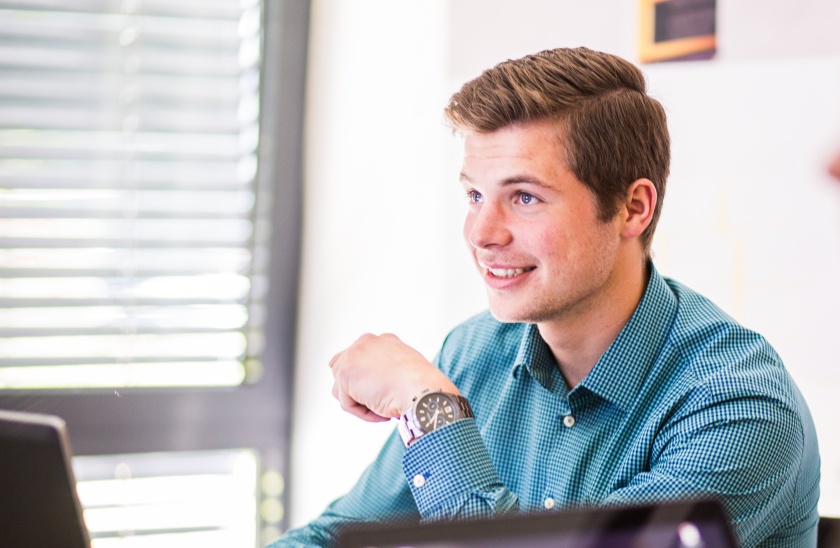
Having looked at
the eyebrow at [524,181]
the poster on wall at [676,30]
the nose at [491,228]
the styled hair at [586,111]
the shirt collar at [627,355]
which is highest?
the poster on wall at [676,30]

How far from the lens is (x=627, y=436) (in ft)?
4.55

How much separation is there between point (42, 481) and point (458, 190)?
59.8 inches

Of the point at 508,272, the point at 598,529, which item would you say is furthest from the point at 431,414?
the point at 598,529

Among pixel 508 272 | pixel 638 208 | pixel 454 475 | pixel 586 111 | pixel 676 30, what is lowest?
pixel 454 475

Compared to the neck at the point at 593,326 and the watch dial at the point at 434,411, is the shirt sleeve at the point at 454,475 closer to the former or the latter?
the watch dial at the point at 434,411

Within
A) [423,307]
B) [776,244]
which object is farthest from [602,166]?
[423,307]

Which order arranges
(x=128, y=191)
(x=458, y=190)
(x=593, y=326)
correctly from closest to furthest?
(x=593, y=326)
(x=458, y=190)
(x=128, y=191)

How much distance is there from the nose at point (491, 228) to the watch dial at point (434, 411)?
29 centimetres

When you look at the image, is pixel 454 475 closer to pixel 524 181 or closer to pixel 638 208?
pixel 524 181

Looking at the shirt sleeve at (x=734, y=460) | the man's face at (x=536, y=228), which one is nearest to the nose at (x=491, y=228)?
the man's face at (x=536, y=228)

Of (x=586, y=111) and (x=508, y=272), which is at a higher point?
(x=586, y=111)

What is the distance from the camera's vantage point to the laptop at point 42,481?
36.1 inches

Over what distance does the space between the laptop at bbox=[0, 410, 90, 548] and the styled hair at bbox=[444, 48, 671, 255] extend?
83 cm

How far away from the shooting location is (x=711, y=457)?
1210mm
